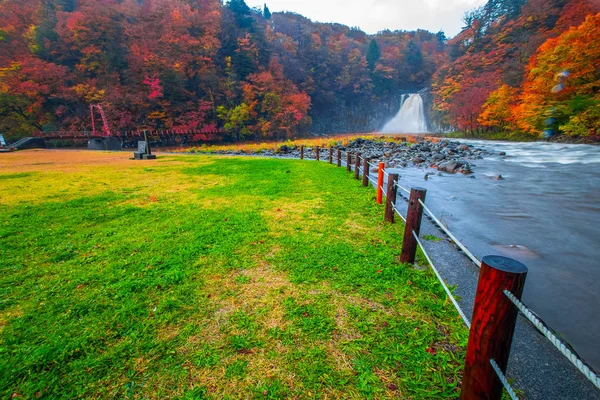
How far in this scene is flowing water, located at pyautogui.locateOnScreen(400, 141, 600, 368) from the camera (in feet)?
11.0

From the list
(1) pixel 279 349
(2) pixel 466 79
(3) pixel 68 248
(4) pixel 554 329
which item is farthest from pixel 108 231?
(2) pixel 466 79

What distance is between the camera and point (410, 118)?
74.4 m

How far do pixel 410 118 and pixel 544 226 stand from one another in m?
75.9

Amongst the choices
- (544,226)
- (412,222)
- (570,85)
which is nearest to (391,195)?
(412,222)

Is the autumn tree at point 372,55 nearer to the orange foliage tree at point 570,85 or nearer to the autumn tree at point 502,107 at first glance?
the autumn tree at point 502,107

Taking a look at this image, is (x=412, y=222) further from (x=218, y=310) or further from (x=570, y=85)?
(x=570, y=85)

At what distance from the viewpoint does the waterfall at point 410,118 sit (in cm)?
7206

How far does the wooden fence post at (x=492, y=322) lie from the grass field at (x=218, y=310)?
45 centimetres

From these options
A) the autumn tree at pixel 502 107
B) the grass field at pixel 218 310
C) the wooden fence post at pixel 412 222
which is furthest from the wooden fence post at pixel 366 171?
the autumn tree at pixel 502 107

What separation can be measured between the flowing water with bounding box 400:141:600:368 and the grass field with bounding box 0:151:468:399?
64.3 inches

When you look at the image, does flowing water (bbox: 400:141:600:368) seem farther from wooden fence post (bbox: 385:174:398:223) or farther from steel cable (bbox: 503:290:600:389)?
steel cable (bbox: 503:290:600:389)

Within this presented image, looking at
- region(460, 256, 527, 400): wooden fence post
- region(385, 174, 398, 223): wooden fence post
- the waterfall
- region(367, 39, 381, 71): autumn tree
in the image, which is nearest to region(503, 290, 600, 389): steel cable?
region(460, 256, 527, 400): wooden fence post

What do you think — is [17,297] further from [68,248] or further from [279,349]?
[279,349]

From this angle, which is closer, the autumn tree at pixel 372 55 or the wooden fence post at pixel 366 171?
the wooden fence post at pixel 366 171
